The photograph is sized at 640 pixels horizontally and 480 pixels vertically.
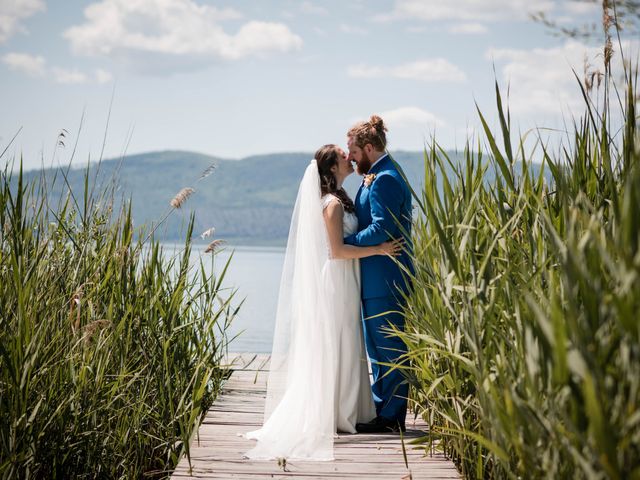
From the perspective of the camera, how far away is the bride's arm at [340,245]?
188 inches

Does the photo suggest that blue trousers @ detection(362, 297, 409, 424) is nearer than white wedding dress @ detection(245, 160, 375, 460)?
No

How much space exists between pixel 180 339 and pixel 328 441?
1.06 meters

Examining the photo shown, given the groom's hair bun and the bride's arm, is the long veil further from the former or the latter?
the groom's hair bun

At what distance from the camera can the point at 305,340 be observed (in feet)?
15.4

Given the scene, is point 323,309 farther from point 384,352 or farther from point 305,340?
point 384,352

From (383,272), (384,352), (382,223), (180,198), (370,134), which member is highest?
(370,134)

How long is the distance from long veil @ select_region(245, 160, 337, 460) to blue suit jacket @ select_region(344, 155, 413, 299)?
0.83 feet

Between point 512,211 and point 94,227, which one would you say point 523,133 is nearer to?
point 512,211

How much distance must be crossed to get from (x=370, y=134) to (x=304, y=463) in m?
2.07

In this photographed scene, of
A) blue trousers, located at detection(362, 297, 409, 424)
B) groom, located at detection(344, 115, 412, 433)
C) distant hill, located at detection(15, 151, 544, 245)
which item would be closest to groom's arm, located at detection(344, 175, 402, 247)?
groom, located at detection(344, 115, 412, 433)

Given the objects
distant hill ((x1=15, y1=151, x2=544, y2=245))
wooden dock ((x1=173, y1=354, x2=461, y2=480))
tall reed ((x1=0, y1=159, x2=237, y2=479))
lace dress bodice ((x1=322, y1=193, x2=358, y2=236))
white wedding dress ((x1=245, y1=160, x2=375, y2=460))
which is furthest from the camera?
distant hill ((x1=15, y1=151, x2=544, y2=245))

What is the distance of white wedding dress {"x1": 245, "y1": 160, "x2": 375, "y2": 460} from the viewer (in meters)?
4.56

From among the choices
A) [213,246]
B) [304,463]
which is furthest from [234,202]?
[304,463]

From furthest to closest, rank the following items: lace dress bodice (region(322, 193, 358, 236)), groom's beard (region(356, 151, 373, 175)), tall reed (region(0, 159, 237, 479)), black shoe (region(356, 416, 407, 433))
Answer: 1. groom's beard (region(356, 151, 373, 175))
2. lace dress bodice (region(322, 193, 358, 236))
3. black shoe (region(356, 416, 407, 433))
4. tall reed (region(0, 159, 237, 479))
